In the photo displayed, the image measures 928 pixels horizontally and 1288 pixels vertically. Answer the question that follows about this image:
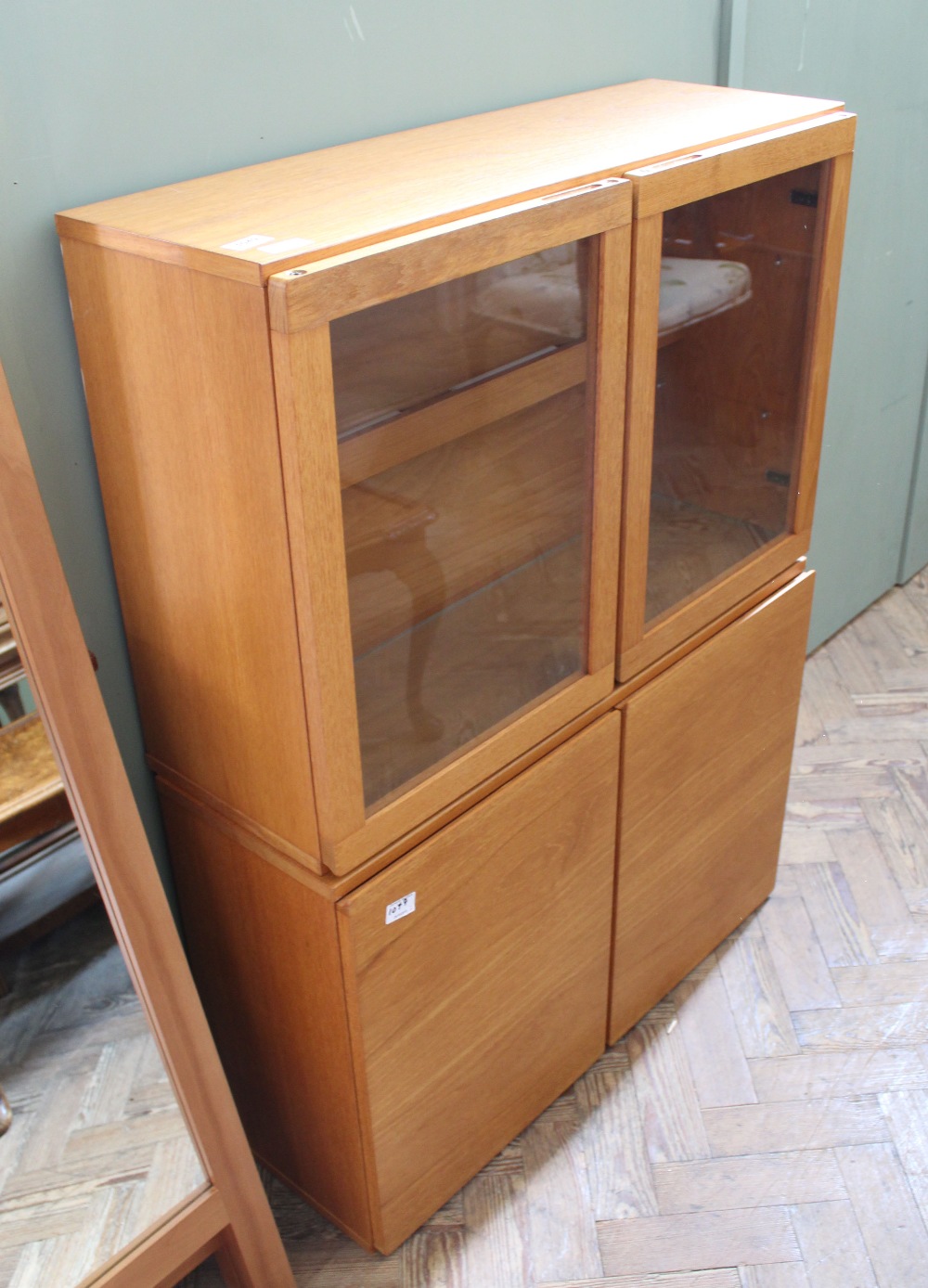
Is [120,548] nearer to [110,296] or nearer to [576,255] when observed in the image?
[110,296]

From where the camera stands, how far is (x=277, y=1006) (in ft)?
4.70

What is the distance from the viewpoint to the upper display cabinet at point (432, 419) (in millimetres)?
1036

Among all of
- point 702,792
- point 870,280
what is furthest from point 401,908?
point 870,280

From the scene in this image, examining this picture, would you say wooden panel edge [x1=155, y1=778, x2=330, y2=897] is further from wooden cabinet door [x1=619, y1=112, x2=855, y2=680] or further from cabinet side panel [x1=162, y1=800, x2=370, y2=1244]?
wooden cabinet door [x1=619, y1=112, x2=855, y2=680]

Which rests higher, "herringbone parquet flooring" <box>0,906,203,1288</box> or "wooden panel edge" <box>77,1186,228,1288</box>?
"herringbone parquet flooring" <box>0,906,203,1288</box>

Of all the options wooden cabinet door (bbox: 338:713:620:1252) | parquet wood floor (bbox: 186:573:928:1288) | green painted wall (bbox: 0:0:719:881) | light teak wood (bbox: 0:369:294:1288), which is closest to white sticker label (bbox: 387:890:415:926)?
→ wooden cabinet door (bbox: 338:713:620:1252)

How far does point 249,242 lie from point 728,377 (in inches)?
29.2

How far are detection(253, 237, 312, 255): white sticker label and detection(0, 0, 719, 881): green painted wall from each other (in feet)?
0.99

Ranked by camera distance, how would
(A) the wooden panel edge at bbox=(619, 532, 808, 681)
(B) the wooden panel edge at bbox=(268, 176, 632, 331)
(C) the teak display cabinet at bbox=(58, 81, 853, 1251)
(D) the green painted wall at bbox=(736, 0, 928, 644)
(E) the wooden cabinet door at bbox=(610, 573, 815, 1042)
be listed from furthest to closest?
(D) the green painted wall at bbox=(736, 0, 928, 644) → (E) the wooden cabinet door at bbox=(610, 573, 815, 1042) → (A) the wooden panel edge at bbox=(619, 532, 808, 681) → (C) the teak display cabinet at bbox=(58, 81, 853, 1251) → (B) the wooden panel edge at bbox=(268, 176, 632, 331)

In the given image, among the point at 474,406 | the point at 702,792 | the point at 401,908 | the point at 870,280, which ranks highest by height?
the point at 474,406

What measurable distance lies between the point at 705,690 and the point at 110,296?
0.94 meters

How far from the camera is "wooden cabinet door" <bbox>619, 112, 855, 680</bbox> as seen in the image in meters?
1.31

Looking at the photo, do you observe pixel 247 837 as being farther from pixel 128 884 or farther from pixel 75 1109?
pixel 75 1109

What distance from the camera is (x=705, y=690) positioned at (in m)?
1.68
